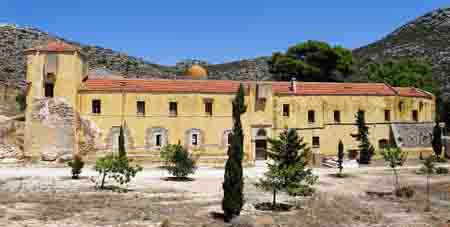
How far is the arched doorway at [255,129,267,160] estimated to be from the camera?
122 ft

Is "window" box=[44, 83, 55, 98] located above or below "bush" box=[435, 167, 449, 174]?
above

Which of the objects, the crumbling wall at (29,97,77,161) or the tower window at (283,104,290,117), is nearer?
the crumbling wall at (29,97,77,161)

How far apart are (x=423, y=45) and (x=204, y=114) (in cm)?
6813

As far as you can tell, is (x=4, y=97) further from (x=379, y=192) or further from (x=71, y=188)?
(x=379, y=192)

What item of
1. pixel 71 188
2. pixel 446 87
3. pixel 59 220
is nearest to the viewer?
pixel 59 220

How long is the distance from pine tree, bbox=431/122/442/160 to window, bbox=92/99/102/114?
1067 inches

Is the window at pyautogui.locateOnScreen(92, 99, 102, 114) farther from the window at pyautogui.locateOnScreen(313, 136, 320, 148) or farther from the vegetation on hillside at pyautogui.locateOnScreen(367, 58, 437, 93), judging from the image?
the vegetation on hillside at pyautogui.locateOnScreen(367, 58, 437, 93)

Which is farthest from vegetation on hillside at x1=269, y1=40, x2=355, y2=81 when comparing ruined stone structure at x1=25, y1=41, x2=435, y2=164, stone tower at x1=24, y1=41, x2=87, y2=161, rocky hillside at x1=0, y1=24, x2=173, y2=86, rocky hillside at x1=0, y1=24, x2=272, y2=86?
stone tower at x1=24, y1=41, x2=87, y2=161

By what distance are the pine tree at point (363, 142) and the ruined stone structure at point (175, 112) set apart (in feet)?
5.37

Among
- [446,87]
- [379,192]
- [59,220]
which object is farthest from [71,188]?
[446,87]

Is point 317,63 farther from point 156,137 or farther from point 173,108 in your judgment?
point 156,137

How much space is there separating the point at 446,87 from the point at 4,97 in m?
57.5

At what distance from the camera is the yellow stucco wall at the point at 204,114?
1330 inches

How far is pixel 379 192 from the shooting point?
26.0 meters
